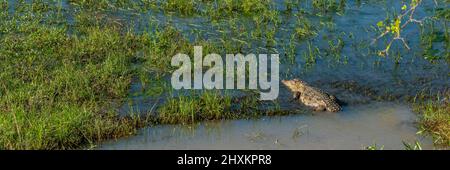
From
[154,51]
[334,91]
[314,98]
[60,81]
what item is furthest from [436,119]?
[60,81]

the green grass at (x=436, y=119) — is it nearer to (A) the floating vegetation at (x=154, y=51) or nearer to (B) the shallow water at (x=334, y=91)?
(A) the floating vegetation at (x=154, y=51)

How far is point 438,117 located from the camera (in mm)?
9133

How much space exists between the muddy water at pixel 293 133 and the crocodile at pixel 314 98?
0.38 feet

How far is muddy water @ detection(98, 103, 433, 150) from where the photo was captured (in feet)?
27.9

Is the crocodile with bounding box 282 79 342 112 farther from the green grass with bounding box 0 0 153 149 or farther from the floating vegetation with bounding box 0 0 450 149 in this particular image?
the green grass with bounding box 0 0 153 149

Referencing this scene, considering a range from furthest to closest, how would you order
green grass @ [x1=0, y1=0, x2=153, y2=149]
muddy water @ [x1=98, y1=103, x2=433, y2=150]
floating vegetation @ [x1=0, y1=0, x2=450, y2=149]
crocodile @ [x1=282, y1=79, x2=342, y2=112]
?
crocodile @ [x1=282, y1=79, x2=342, y2=112] → floating vegetation @ [x1=0, y1=0, x2=450, y2=149] → muddy water @ [x1=98, y1=103, x2=433, y2=150] → green grass @ [x1=0, y1=0, x2=153, y2=149]

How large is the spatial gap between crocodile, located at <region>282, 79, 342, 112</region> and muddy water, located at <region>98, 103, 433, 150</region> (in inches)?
4.6

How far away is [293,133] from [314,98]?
3.67 ft

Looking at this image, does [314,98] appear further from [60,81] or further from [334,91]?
[60,81]

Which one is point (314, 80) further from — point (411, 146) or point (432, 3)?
point (432, 3)

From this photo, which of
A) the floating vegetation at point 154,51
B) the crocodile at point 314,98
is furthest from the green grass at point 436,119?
the crocodile at point 314,98

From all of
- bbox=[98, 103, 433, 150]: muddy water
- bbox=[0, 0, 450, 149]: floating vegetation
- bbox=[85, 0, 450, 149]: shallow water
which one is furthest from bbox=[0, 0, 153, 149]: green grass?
bbox=[98, 103, 433, 150]: muddy water

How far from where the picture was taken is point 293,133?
889 cm

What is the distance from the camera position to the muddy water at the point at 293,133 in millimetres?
8492
